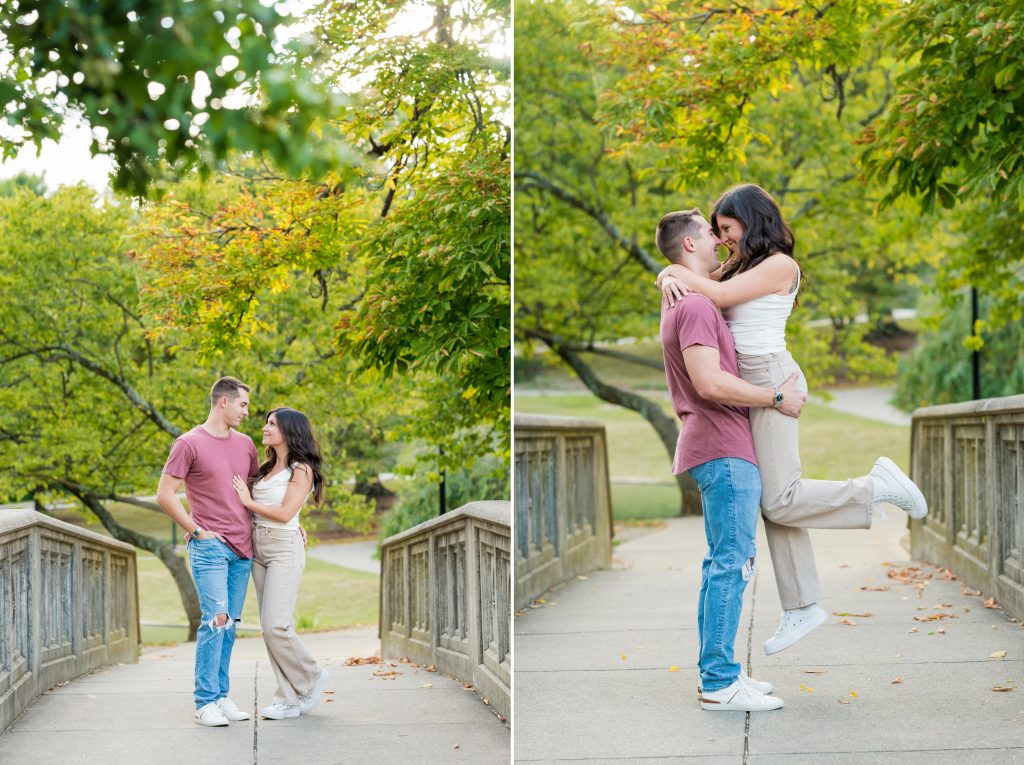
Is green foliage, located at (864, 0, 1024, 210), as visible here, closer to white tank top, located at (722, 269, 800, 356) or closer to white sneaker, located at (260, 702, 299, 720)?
white tank top, located at (722, 269, 800, 356)

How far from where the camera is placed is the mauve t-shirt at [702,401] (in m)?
4.00

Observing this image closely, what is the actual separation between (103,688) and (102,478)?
797mm

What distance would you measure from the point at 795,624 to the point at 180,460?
7.80ft

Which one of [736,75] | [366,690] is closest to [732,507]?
[366,690]

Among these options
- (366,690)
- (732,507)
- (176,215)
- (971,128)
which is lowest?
(366,690)

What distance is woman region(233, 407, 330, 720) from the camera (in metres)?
4.54

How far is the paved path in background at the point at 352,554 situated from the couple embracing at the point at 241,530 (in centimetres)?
26

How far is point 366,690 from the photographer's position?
4.72 m

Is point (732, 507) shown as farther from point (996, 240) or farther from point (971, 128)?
point (996, 240)

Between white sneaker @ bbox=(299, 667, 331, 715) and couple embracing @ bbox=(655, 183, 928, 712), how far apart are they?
1.54m

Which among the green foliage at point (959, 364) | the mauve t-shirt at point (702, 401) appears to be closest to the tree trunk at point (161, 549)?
the mauve t-shirt at point (702, 401)

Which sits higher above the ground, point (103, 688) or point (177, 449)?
point (177, 449)

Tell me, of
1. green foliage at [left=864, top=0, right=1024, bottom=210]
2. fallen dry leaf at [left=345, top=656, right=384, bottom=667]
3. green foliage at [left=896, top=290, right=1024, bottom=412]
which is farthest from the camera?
green foliage at [left=896, top=290, right=1024, bottom=412]

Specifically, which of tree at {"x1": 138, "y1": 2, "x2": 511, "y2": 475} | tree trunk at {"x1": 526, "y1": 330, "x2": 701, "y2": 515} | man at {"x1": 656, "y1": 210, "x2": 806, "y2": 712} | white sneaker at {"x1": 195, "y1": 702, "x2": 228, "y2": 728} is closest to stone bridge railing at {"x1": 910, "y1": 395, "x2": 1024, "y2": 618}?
man at {"x1": 656, "y1": 210, "x2": 806, "y2": 712}
